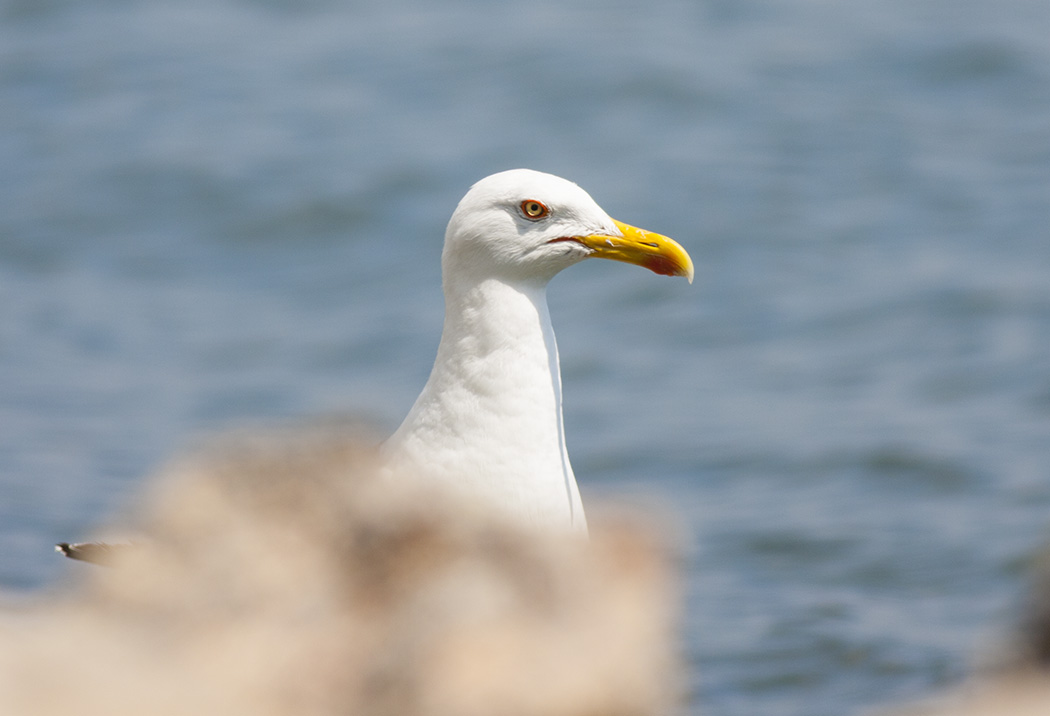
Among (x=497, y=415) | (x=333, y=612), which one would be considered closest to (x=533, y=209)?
(x=497, y=415)

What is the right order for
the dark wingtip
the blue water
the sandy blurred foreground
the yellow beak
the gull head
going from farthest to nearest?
1. the blue water
2. the yellow beak
3. the gull head
4. the dark wingtip
5. the sandy blurred foreground

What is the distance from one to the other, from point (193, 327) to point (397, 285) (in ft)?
6.71

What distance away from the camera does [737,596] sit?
854 centimetres

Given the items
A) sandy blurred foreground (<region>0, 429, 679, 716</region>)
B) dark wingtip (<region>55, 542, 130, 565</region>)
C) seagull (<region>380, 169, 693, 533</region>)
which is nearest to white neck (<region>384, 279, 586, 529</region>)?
seagull (<region>380, 169, 693, 533</region>)

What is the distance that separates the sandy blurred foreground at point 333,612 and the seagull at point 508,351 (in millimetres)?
2553

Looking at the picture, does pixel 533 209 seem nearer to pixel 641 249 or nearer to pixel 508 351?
pixel 641 249

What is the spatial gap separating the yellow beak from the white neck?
32 centimetres

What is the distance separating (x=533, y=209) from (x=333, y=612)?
3.25 metres

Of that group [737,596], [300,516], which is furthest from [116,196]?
[300,516]

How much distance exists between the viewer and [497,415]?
16.6 ft

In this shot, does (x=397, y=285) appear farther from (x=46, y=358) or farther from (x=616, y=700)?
(x=616, y=700)

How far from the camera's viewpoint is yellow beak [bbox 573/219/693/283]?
5.33 meters

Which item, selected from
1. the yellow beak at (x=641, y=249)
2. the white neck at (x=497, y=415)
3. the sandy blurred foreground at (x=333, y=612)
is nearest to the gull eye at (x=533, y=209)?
the yellow beak at (x=641, y=249)

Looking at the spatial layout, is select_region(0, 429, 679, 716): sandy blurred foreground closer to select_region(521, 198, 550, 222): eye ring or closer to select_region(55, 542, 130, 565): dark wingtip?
select_region(55, 542, 130, 565): dark wingtip
